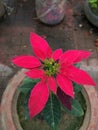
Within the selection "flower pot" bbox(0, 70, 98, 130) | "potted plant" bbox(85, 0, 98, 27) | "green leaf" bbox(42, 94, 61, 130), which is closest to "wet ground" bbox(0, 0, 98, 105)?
"potted plant" bbox(85, 0, 98, 27)

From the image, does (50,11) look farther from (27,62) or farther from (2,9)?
(27,62)

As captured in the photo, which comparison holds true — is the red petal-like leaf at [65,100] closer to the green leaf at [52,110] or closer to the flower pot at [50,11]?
the green leaf at [52,110]

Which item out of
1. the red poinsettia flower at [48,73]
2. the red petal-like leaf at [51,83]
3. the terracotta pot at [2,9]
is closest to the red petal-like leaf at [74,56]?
the red poinsettia flower at [48,73]

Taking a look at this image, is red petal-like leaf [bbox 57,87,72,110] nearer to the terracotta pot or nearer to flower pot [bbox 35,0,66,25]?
flower pot [bbox 35,0,66,25]

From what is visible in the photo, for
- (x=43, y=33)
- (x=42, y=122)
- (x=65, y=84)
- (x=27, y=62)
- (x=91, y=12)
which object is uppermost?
(x=91, y=12)

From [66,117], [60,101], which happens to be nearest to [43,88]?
[60,101]

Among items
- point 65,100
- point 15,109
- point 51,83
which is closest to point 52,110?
point 65,100
